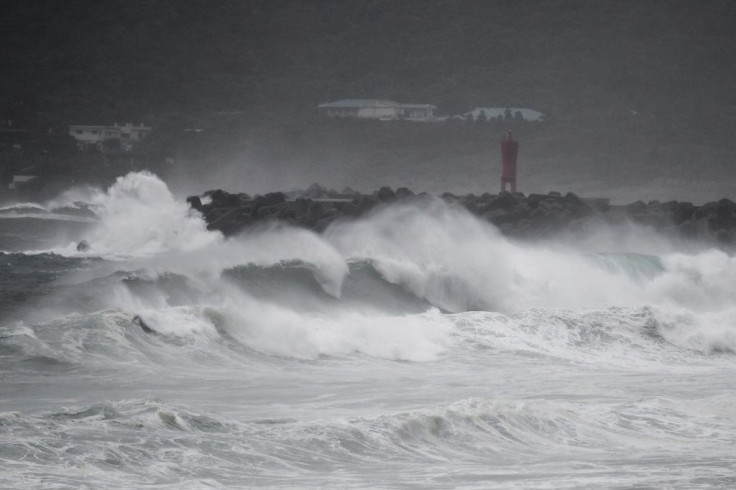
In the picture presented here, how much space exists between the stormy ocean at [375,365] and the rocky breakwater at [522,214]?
137 centimetres

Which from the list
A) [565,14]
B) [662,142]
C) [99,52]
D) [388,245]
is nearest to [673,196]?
[662,142]

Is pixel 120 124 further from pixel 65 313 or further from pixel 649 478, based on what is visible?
pixel 649 478

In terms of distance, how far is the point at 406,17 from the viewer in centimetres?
10256

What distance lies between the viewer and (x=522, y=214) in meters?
28.3

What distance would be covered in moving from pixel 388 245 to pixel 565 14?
265 feet

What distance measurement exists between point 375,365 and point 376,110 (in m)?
65.7

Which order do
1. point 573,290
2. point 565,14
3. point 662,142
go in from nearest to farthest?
point 573,290 < point 662,142 < point 565,14

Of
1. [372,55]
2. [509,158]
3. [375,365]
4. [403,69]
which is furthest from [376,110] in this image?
[375,365]

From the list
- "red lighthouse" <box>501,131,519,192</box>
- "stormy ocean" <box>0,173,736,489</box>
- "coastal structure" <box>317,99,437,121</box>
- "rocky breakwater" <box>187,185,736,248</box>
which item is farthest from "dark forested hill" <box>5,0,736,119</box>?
"stormy ocean" <box>0,173,736,489</box>

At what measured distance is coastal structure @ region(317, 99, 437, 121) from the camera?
79125 millimetres

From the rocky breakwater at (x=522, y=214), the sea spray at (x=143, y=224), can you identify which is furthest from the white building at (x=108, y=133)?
the rocky breakwater at (x=522, y=214)

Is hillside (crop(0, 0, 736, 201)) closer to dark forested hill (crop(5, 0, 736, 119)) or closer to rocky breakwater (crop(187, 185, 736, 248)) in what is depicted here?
dark forested hill (crop(5, 0, 736, 119))

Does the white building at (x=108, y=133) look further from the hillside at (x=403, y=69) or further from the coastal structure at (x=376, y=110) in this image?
the coastal structure at (x=376, y=110)

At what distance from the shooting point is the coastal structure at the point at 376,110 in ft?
260
